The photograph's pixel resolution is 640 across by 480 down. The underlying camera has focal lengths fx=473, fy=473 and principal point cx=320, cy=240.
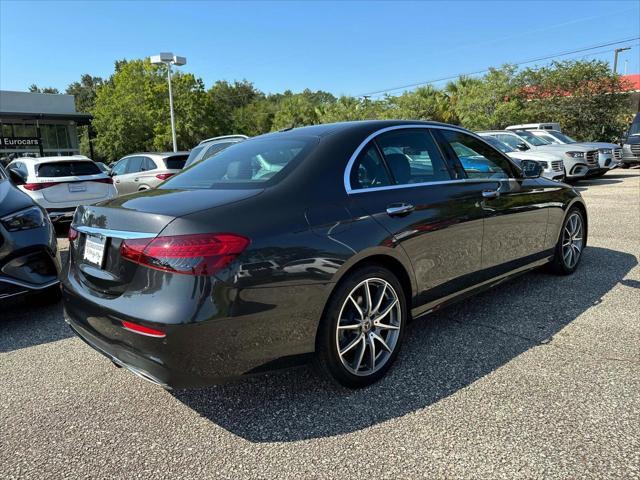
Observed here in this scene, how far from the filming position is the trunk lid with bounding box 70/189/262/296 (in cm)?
236

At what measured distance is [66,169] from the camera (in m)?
8.71

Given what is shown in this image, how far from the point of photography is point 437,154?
359 centimetres

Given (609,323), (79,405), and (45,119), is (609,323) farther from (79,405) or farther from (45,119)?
(45,119)

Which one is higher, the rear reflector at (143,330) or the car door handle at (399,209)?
the car door handle at (399,209)

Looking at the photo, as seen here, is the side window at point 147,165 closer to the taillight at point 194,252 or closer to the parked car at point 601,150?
the taillight at point 194,252

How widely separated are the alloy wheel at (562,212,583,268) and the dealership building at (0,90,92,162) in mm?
33753

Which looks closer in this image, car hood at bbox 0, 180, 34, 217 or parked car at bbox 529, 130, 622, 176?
car hood at bbox 0, 180, 34, 217

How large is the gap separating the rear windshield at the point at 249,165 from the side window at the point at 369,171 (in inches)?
12.2


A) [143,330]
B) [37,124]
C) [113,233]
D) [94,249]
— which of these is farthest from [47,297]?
[37,124]

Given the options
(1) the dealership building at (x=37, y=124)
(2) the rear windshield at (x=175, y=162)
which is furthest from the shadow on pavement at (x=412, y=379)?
(1) the dealership building at (x=37, y=124)

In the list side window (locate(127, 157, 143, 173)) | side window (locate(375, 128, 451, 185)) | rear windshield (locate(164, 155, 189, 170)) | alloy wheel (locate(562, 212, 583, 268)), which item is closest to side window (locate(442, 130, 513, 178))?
side window (locate(375, 128, 451, 185))

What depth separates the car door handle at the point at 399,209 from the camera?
296 cm

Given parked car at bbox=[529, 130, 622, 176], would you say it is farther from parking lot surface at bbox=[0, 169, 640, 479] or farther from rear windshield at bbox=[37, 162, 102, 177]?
rear windshield at bbox=[37, 162, 102, 177]

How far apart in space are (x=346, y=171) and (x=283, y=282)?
34.1 inches
